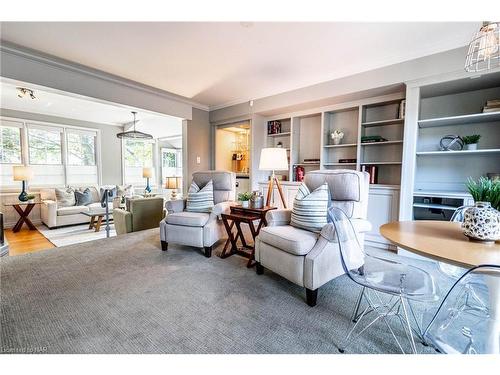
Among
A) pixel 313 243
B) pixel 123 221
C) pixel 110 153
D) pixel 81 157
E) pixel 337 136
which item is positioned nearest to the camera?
pixel 313 243

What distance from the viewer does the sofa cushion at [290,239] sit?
6.08 ft

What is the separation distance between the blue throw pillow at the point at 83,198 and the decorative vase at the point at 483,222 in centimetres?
636

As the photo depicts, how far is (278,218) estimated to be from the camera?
2.39 metres

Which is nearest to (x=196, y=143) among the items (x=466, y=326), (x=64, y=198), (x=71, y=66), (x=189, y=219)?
(x=71, y=66)

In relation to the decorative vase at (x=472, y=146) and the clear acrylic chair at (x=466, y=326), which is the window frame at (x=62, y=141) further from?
the decorative vase at (x=472, y=146)

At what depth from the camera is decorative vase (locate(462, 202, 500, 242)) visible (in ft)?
Result: 3.92

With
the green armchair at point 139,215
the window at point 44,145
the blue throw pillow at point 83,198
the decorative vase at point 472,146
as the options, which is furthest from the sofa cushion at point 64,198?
the decorative vase at point 472,146

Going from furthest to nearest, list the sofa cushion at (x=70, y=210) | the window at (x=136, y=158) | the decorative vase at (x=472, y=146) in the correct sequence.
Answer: the window at (x=136, y=158), the sofa cushion at (x=70, y=210), the decorative vase at (x=472, y=146)

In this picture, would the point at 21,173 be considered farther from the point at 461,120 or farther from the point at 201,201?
the point at 461,120

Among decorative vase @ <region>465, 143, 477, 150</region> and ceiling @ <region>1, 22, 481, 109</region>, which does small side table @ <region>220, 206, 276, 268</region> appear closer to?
ceiling @ <region>1, 22, 481, 109</region>

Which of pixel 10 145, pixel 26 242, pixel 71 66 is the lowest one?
pixel 26 242

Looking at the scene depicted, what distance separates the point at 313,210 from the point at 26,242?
189 inches

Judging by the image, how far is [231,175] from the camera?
3.38 m

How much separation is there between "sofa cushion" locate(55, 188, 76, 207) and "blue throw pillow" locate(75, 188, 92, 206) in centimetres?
8
